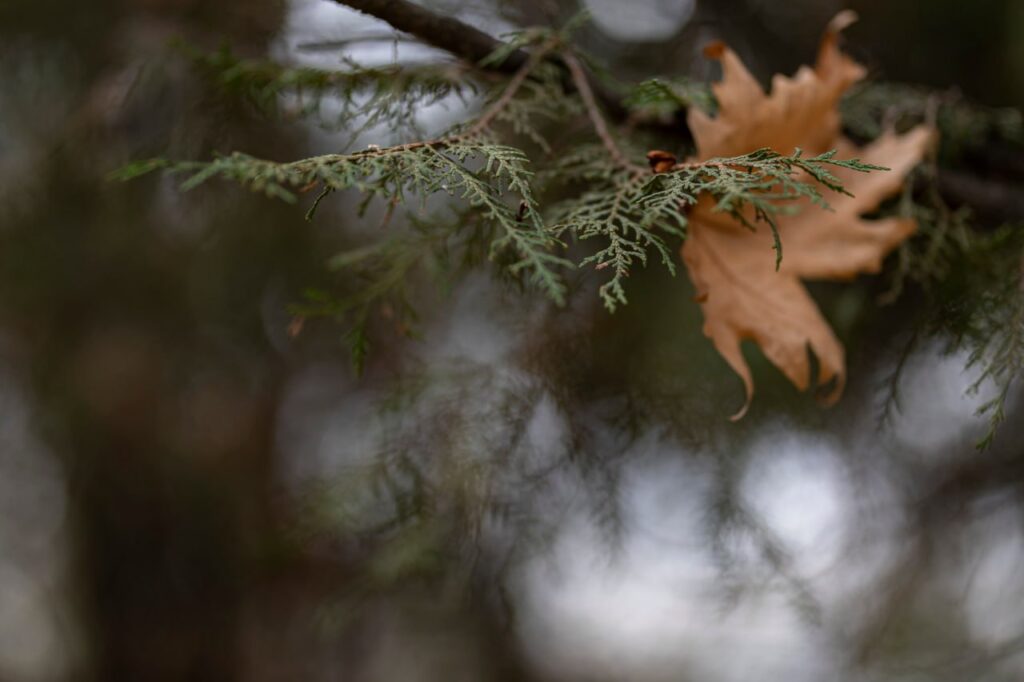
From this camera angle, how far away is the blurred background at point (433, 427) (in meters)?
0.73

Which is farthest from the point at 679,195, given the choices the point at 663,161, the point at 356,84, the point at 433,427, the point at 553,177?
the point at 433,427

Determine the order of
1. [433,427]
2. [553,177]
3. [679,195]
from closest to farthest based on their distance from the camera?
[679,195] < [553,177] < [433,427]

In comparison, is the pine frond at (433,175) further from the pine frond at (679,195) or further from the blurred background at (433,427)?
the blurred background at (433,427)

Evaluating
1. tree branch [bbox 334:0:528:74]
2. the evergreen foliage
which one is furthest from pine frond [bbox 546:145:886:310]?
tree branch [bbox 334:0:528:74]

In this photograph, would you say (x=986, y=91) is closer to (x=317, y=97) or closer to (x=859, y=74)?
(x=859, y=74)

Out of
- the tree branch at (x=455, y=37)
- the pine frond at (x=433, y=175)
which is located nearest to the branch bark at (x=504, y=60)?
the tree branch at (x=455, y=37)

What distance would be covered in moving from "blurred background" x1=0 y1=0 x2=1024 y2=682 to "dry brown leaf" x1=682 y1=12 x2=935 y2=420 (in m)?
0.09

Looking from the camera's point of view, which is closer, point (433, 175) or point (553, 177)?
point (433, 175)

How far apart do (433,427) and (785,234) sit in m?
0.34

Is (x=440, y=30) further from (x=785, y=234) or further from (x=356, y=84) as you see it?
(x=785, y=234)

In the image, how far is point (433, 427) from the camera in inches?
27.3

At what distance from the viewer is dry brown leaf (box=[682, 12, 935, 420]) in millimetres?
471

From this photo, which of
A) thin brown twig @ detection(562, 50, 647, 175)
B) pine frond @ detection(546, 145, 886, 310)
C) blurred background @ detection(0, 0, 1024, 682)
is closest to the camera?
pine frond @ detection(546, 145, 886, 310)

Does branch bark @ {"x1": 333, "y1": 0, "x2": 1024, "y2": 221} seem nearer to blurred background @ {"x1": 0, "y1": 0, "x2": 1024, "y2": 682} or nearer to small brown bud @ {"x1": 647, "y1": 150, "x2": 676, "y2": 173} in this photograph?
blurred background @ {"x1": 0, "y1": 0, "x2": 1024, "y2": 682}
